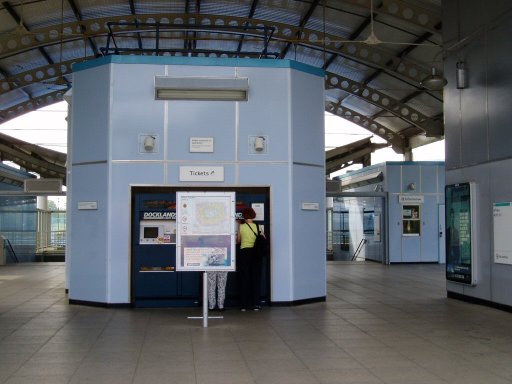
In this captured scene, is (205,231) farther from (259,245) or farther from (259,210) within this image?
(259,210)

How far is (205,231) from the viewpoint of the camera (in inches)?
336

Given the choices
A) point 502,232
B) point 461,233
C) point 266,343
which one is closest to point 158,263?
point 266,343

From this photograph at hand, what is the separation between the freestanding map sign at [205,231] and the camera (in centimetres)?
849

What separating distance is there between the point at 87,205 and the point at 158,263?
5.09 ft

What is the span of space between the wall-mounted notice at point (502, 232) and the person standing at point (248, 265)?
3.79 metres

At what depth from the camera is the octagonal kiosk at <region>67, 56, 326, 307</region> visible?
10.1 metres

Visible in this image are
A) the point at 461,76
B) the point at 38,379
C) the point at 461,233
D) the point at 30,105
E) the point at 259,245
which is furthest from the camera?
the point at 30,105

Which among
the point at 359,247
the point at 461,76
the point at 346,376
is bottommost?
the point at 346,376

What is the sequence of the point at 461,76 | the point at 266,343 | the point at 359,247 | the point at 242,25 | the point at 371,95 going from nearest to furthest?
the point at 266,343 → the point at 461,76 → the point at 242,25 → the point at 371,95 → the point at 359,247

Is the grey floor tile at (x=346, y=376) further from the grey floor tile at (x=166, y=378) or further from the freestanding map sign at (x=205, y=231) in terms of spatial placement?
the freestanding map sign at (x=205, y=231)

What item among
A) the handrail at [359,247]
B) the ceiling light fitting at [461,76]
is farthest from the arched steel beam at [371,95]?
the ceiling light fitting at [461,76]

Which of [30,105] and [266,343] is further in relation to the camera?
[30,105]

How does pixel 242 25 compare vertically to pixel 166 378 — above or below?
above

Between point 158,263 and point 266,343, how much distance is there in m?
3.41
